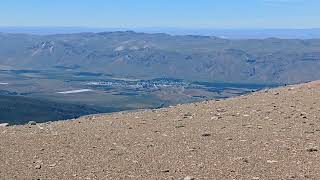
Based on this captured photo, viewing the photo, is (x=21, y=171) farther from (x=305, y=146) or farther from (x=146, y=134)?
(x=305, y=146)

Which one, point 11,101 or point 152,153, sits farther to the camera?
point 11,101

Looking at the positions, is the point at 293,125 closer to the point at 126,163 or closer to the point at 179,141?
the point at 179,141

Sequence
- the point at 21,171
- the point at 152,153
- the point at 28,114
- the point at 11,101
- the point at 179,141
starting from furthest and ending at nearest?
the point at 11,101 < the point at 28,114 < the point at 179,141 < the point at 152,153 < the point at 21,171

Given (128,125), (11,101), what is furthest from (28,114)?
(128,125)

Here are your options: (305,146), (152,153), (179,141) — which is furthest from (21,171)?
(305,146)

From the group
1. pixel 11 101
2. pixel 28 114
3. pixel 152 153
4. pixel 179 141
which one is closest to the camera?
pixel 152 153

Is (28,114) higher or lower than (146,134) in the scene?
lower
